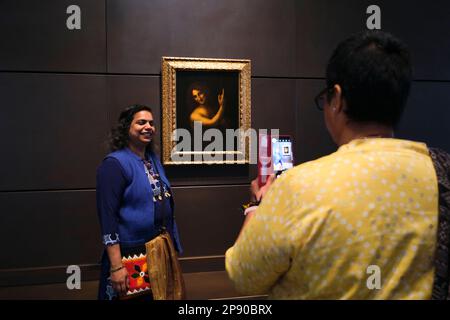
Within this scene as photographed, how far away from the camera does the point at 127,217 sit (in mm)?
2545

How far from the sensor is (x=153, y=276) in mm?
2557

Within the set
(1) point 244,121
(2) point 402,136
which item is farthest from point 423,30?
(1) point 244,121

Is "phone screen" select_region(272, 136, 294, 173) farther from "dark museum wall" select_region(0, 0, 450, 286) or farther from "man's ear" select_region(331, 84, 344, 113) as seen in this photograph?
"man's ear" select_region(331, 84, 344, 113)

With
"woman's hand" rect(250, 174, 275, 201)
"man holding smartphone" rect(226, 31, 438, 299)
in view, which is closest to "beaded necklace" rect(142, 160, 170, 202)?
"woman's hand" rect(250, 174, 275, 201)

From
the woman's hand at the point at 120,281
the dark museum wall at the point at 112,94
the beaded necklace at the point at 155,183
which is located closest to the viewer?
the woman's hand at the point at 120,281

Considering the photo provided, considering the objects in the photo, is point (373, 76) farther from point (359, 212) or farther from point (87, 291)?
point (87, 291)

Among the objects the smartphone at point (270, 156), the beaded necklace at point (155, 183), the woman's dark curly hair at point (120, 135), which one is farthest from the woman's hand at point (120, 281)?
the smartphone at point (270, 156)

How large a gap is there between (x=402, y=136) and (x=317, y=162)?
419 cm

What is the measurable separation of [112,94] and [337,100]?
3259mm

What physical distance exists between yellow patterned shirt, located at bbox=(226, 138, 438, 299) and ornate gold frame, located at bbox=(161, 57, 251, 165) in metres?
3.17

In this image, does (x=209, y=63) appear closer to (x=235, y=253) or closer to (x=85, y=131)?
(x=85, y=131)

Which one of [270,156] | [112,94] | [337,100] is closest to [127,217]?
[270,156]

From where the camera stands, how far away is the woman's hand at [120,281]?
2.49 metres

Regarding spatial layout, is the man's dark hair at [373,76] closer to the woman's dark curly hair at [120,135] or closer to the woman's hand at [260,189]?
the woman's hand at [260,189]
